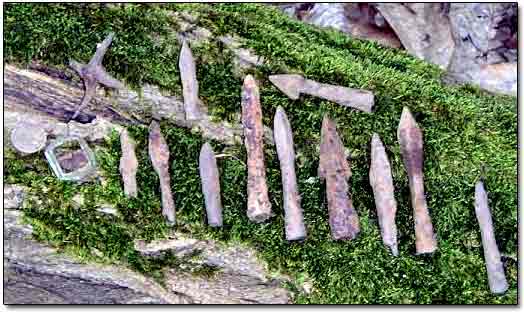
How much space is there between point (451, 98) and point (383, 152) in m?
0.55

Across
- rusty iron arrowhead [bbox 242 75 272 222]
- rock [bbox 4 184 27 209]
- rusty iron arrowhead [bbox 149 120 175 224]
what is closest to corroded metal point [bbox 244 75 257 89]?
rusty iron arrowhead [bbox 242 75 272 222]

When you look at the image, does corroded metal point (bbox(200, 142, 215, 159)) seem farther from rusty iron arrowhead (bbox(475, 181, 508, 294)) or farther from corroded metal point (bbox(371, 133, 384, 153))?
rusty iron arrowhead (bbox(475, 181, 508, 294))

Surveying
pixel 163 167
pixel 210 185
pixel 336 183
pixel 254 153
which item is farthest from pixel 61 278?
pixel 336 183

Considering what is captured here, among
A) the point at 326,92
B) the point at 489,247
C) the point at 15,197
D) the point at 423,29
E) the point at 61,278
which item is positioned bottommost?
the point at 61,278

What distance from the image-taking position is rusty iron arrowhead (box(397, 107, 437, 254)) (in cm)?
320

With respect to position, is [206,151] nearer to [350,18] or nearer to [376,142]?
[376,142]

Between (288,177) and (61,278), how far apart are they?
1312 millimetres

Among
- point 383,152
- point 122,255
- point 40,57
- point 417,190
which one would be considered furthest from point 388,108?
point 40,57

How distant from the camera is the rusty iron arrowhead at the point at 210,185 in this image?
320 centimetres

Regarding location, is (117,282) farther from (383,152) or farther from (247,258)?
(383,152)

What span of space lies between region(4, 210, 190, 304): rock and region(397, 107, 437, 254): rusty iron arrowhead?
130cm

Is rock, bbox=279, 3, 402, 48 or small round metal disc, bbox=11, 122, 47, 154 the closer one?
small round metal disc, bbox=11, 122, 47, 154

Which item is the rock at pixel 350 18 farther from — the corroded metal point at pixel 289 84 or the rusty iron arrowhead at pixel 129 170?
the rusty iron arrowhead at pixel 129 170

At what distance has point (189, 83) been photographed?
3.30 metres
